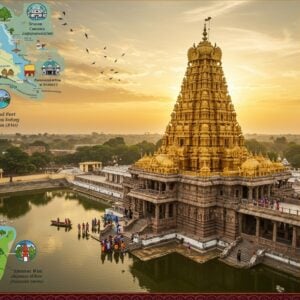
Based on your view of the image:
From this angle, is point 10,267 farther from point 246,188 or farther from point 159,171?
point 246,188

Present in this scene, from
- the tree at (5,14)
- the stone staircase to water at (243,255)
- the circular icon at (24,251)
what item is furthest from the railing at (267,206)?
the tree at (5,14)

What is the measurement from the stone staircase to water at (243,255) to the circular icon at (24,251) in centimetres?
679

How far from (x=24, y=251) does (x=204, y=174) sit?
7.41m

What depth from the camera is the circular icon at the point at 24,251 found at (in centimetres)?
1209

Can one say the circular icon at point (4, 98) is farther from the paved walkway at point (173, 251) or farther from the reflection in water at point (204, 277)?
the paved walkway at point (173, 251)

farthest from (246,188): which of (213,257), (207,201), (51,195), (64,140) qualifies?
(64,140)

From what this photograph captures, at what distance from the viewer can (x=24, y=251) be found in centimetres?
1209

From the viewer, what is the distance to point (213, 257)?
13641mm

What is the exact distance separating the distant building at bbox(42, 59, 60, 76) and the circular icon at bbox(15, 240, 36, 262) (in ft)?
18.7

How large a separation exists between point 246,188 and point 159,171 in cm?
380

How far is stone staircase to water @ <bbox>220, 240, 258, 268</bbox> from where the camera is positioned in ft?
42.3

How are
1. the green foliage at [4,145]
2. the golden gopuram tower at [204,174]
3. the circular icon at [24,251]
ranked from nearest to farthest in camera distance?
1. the circular icon at [24,251]
2. the golden gopuram tower at [204,174]
3. the green foliage at [4,145]

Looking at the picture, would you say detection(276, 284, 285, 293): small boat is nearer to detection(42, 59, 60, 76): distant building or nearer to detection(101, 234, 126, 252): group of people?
detection(101, 234, 126, 252): group of people

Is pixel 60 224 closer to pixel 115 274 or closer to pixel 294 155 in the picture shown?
pixel 115 274
